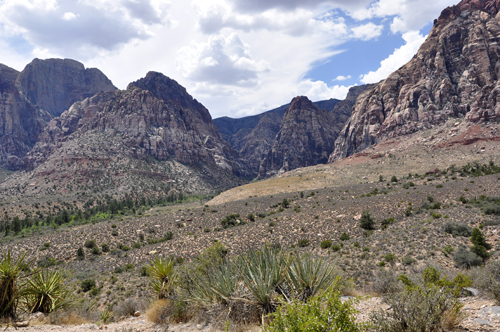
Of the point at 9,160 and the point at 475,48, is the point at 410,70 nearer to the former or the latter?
the point at 475,48

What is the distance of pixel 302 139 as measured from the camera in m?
182

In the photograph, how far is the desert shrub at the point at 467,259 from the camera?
12930 mm

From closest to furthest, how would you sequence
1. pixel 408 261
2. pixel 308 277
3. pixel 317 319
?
pixel 317 319 → pixel 308 277 → pixel 408 261

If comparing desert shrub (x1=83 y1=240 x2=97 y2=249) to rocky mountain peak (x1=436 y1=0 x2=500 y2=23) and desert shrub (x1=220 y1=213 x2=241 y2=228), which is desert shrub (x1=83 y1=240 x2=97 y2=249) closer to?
desert shrub (x1=220 y1=213 x2=241 y2=228)

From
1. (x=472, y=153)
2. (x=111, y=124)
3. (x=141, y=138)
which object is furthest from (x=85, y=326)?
(x=111, y=124)

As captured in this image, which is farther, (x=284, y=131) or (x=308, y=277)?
(x=284, y=131)

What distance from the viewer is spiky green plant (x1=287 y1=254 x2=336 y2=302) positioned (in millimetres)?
6035

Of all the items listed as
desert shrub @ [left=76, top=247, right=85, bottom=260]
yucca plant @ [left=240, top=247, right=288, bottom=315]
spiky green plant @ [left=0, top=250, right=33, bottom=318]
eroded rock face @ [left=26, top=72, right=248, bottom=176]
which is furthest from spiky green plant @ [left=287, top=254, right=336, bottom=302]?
eroded rock face @ [left=26, top=72, right=248, bottom=176]

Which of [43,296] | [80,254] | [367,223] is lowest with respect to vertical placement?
[80,254]

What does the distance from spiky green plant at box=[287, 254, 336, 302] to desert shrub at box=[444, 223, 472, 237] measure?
51.8 ft

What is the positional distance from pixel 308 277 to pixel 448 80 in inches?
3797

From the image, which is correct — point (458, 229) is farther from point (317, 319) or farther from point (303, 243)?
point (317, 319)

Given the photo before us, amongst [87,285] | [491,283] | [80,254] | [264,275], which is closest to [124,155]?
[80,254]

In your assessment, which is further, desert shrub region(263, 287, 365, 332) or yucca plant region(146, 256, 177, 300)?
yucca plant region(146, 256, 177, 300)
